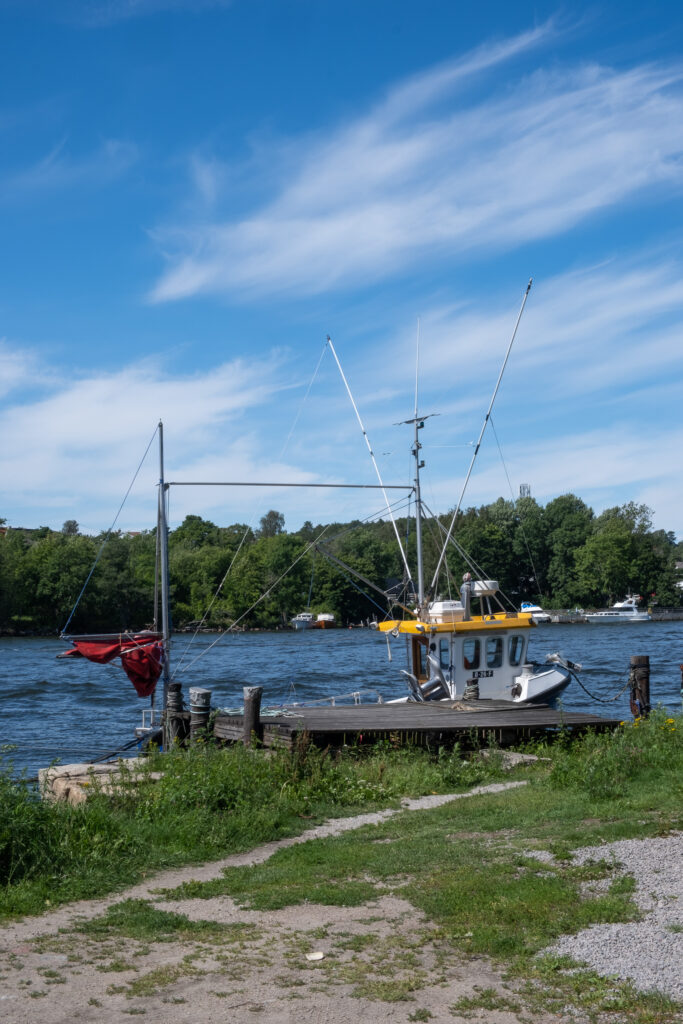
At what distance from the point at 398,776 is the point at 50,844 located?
6579mm

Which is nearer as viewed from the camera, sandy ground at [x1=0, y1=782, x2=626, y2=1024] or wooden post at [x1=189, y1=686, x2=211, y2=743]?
sandy ground at [x1=0, y1=782, x2=626, y2=1024]

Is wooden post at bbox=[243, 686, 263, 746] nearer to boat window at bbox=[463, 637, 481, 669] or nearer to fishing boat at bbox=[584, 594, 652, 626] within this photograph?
boat window at bbox=[463, 637, 481, 669]

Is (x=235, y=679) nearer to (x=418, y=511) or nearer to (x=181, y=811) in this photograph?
(x=418, y=511)

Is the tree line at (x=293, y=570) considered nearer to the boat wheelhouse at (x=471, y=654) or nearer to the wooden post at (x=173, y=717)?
the boat wheelhouse at (x=471, y=654)

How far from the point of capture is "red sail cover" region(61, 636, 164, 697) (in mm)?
22328

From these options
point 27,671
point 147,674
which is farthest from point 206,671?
point 147,674

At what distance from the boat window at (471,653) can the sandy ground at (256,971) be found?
15.3m

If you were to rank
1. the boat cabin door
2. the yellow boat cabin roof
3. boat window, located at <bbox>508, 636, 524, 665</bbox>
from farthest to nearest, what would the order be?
1. boat window, located at <bbox>508, 636, 524, 665</bbox>
2. the boat cabin door
3. the yellow boat cabin roof

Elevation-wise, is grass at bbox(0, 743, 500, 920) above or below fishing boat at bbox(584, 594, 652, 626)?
above

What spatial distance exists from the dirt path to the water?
938 cm

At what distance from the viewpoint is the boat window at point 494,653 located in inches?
949

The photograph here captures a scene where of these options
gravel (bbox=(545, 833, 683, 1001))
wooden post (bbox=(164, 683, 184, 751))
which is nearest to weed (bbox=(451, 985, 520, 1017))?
gravel (bbox=(545, 833, 683, 1001))

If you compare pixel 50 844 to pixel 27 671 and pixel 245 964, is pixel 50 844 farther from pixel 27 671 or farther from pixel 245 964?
pixel 27 671

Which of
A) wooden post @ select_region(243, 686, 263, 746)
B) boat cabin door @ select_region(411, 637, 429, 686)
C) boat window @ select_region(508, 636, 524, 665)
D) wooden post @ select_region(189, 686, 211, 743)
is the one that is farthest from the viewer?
boat window @ select_region(508, 636, 524, 665)
